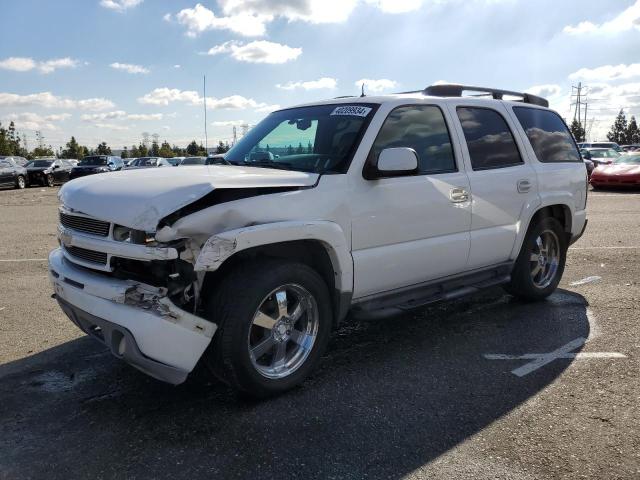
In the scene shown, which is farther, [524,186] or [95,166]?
[95,166]

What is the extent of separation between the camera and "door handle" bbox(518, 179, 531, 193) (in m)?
4.93

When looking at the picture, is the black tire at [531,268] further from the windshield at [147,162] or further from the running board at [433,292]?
the windshield at [147,162]

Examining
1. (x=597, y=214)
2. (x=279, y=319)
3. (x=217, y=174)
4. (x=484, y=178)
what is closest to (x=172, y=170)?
(x=217, y=174)

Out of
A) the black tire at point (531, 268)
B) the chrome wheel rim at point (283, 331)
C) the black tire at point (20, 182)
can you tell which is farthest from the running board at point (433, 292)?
the black tire at point (20, 182)

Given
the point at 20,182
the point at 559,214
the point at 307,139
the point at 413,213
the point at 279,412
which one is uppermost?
the point at 307,139

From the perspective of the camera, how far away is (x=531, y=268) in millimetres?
5438

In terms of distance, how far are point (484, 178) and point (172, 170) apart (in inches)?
101

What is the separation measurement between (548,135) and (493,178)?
4.35 feet

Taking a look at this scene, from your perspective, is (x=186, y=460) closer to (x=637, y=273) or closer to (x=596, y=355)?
(x=596, y=355)

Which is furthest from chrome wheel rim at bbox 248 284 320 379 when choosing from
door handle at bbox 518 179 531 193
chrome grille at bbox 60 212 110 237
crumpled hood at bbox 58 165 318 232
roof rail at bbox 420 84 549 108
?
door handle at bbox 518 179 531 193

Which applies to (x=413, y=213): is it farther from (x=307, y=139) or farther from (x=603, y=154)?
(x=603, y=154)

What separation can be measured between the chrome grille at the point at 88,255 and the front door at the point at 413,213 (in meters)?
1.59

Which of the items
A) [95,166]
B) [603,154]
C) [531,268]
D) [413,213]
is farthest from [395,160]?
[603,154]

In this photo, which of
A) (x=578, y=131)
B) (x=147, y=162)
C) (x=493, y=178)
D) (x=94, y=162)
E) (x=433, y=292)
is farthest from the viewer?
(x=578, y=131)
